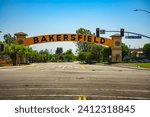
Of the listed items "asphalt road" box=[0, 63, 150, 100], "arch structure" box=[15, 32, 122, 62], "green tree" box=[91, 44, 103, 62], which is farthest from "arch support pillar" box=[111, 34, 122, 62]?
"asphalt road" box=[0, 63, 150, 100]

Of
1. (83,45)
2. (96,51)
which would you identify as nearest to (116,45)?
(96,51)

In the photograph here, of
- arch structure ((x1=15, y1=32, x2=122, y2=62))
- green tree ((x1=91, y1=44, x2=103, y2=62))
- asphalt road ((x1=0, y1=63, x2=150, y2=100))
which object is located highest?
arch structure ((x1=15, y1=32, x2=122, y2=62))

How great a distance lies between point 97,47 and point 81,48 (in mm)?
22924

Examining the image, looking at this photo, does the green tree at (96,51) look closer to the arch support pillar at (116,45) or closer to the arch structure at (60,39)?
the arch support pillar at (116,45)

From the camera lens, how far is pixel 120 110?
33.6 ft

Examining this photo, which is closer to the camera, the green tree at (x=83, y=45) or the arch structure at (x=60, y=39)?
the arch structure at (x=60, y=39)

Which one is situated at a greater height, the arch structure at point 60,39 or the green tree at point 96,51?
the arch structure at point 60,39

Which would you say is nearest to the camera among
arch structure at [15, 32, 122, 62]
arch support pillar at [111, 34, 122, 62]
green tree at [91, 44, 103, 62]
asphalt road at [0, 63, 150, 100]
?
asphalt road at [0, 63, 150, 100]

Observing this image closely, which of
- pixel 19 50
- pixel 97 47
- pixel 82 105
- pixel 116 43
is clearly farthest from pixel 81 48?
pixel 82 105

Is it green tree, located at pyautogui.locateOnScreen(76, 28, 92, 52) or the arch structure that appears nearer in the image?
the arch structure

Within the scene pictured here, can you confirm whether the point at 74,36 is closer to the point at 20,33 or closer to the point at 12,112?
the point at 20,33

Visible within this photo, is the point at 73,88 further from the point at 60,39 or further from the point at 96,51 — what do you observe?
the point at 96,51

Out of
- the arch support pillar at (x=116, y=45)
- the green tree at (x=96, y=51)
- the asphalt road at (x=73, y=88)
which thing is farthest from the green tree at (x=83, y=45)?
the asphalt road at (x=73, y=88)

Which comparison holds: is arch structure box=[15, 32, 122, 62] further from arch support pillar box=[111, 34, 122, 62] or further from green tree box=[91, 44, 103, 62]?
green tree box=[91, 44, 103, 62]
